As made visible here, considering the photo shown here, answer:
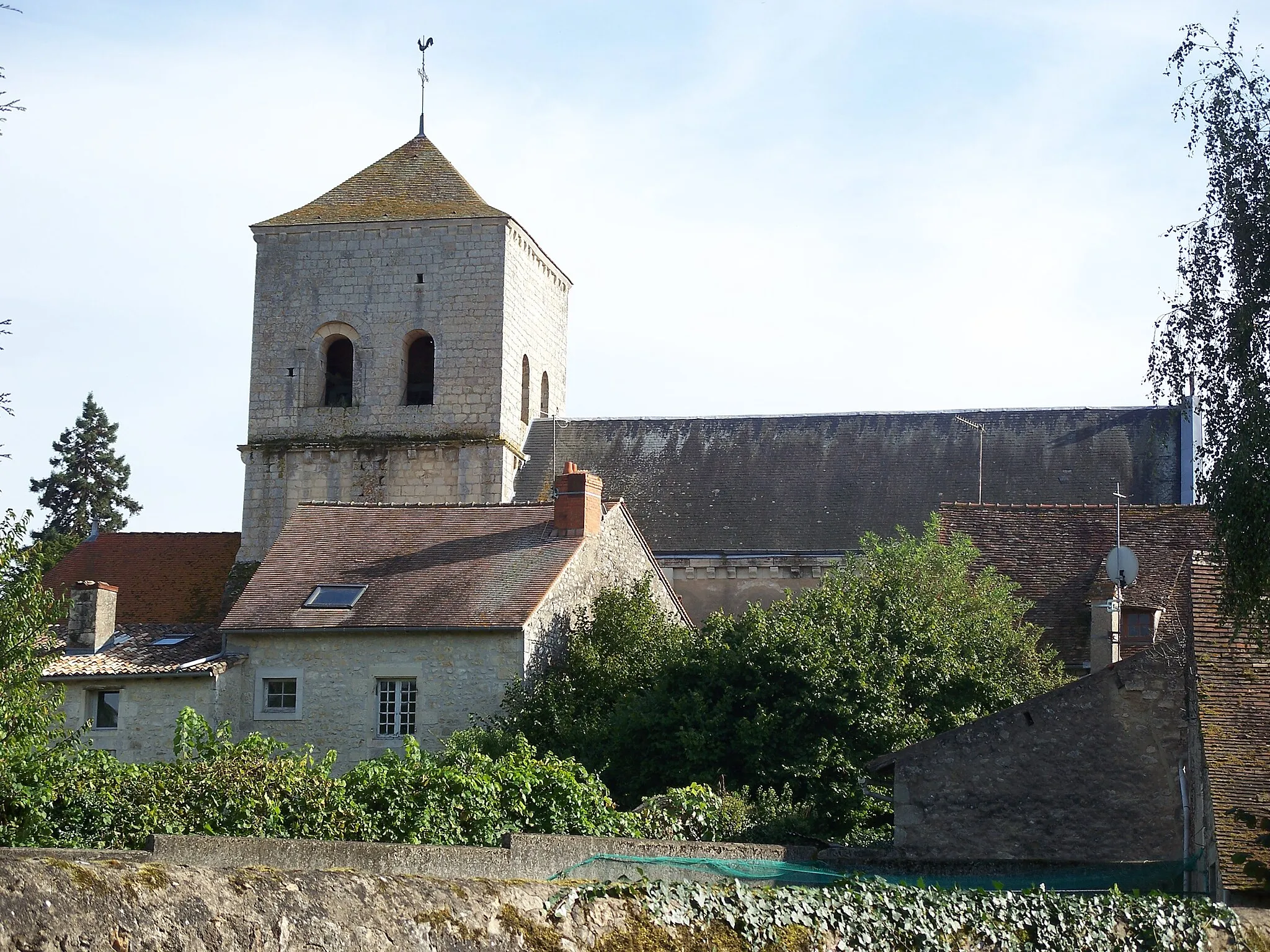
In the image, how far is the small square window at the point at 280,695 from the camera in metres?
23.5

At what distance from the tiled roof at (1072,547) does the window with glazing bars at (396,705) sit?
340 inches

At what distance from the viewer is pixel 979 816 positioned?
15281mm

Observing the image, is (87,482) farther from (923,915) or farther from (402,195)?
(923,915)

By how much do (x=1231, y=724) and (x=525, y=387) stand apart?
24.8 metres

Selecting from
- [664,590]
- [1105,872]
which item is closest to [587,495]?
[664,590]

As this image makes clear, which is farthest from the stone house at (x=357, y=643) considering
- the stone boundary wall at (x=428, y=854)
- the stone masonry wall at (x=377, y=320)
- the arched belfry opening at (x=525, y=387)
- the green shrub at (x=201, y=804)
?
the stone boundary wall at (x=428, y=854)

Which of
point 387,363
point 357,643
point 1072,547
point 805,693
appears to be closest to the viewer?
point 805,693

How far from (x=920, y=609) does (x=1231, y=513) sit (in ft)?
33.7

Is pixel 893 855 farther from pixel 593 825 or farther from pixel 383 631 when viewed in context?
pixel 383 631

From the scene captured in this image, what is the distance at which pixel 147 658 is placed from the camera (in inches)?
954

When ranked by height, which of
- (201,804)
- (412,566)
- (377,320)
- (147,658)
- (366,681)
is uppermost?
(377,320)

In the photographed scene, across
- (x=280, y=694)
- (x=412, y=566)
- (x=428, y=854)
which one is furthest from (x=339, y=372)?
(x=428, y=854)

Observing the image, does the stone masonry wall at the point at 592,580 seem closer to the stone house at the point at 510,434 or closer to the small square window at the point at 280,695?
the stone house at the point at 510,434

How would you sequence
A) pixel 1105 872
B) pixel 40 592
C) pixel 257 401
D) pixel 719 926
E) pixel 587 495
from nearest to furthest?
pixel 719 926
pixel 1105 872
pixel 40 592
pixel 587 495
pixel 257 401
